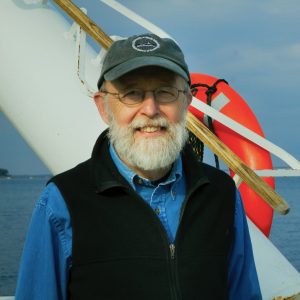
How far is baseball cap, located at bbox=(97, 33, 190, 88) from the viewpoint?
177 centimetres

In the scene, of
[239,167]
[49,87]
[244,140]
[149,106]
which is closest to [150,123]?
[149,106]

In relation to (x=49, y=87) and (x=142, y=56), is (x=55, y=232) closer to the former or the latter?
(x=142, y=56)

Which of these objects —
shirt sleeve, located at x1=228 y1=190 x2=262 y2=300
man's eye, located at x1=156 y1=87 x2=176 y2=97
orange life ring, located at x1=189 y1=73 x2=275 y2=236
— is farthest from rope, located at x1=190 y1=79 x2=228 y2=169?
man's eye, located at x1=156 y1=87 x2=176 y2=97

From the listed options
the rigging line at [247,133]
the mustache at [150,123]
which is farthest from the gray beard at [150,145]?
the rigging line at [247,133]

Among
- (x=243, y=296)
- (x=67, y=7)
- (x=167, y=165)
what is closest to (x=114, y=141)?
(x=167, y=165)

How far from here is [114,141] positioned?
1900 millimetres

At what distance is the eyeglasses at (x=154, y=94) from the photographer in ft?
5.98

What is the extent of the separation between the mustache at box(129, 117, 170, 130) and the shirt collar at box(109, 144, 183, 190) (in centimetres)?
13

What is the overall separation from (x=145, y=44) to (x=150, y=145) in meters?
0.29

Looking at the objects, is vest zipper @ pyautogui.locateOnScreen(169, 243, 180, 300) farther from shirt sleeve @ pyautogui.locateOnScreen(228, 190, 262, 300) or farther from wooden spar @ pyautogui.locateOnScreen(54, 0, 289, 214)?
wooden spar @ pyautogui.locateOnScreen(54, 0, 289, 214)

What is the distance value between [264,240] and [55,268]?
5.76 ft

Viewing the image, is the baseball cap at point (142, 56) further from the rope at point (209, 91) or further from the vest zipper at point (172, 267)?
the rope at point (209, 91)

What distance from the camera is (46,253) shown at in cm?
179

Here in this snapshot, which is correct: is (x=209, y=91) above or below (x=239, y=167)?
above
